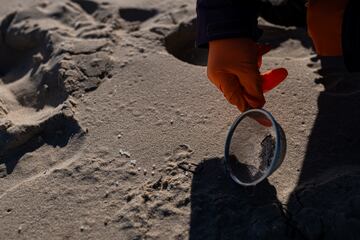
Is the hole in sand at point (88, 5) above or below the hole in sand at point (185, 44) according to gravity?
above

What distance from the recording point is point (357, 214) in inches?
55.4

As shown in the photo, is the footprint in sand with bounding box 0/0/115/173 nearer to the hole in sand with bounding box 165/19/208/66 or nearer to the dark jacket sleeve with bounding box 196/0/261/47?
the hole in sand with bounding box 165/19/208/66

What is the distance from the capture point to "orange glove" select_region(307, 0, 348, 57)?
1.58 meters

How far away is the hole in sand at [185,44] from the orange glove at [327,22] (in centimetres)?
68

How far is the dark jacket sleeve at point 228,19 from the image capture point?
1.61m

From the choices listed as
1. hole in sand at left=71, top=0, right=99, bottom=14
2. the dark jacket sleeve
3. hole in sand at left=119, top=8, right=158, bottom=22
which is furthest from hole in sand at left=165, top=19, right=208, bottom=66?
the dark jacket sleeve

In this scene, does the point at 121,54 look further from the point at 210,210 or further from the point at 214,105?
the point at 210,210

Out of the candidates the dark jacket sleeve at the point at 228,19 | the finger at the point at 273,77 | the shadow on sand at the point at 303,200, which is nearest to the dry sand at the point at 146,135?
the shadow on sand at the point at 303,200

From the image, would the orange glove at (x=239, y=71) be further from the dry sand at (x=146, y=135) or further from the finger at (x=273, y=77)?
the dry sand at (x=146, y=135)

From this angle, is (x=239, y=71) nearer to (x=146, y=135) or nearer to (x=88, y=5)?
(x=146, y=135)

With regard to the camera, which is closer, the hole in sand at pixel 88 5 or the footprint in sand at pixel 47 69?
the footprint in sand at pixel 47 69

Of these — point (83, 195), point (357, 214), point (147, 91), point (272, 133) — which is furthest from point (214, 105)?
point (357, 214)

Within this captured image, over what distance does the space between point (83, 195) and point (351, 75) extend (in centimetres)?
102

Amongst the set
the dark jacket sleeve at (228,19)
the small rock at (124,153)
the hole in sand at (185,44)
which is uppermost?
the dark jacket sleeve at (228,19)
